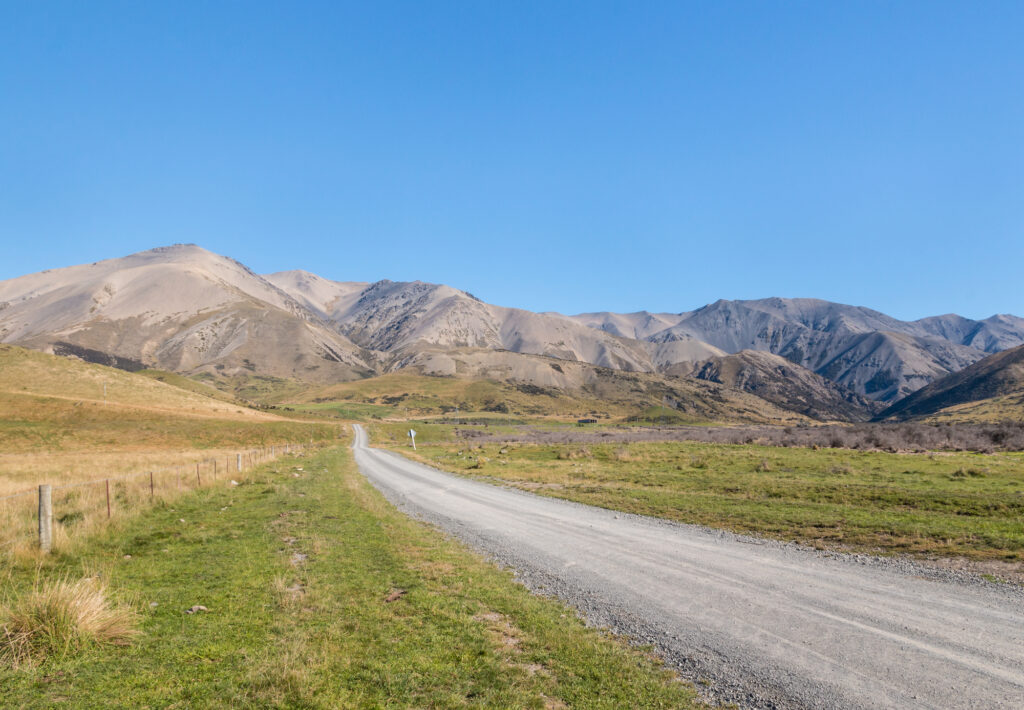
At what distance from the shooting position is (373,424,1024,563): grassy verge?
16250 mm

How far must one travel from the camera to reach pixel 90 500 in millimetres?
21031

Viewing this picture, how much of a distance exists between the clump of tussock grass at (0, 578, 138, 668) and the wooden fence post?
20.6 feet

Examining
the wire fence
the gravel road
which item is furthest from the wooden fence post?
the gravel road

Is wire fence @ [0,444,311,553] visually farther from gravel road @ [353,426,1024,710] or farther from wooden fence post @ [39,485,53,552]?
gravel road @ [353,426,1024,710]

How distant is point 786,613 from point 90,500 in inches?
1003

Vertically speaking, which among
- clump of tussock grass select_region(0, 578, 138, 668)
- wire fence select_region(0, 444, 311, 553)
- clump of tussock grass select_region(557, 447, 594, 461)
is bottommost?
clump of tussock grass select_region(557, 447, 594, 461)

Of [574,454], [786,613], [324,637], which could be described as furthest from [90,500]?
[574,454]

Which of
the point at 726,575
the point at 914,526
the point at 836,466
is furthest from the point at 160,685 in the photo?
the point at 836,466

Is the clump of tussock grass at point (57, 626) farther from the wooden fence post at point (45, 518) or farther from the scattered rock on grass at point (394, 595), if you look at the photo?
the wooden fence post at point (45, 518)

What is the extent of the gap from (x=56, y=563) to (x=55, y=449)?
61090mm

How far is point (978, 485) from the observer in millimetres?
26109

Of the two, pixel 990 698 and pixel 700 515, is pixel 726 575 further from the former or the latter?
pixel 700 515

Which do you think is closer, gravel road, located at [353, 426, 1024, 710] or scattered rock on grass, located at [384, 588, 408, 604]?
gravel road, located at [353, 426, 1024, 710]

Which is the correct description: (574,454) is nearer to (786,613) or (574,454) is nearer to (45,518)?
(786,613)
